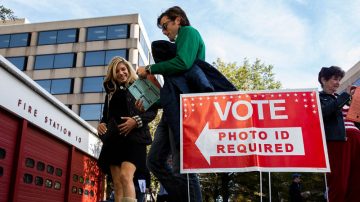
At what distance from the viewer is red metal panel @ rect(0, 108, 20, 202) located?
1192cm

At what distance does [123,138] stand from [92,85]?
120 ft

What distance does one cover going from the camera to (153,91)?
145 inches

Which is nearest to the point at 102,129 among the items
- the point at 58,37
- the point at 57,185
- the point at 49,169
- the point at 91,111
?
the point at 49,169

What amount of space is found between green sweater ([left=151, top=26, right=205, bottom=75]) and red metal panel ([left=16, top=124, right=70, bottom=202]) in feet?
36.5

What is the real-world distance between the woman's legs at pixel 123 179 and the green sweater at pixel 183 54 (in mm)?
960

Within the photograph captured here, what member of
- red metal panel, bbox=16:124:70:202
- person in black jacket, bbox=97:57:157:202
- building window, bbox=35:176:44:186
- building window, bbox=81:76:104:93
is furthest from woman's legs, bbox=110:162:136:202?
building window, bbox=81:76:104:93

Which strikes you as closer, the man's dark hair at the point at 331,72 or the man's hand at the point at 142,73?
the man's hand at the point at 142,73

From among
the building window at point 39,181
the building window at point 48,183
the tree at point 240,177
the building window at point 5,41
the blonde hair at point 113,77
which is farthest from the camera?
the building window at point 5,41

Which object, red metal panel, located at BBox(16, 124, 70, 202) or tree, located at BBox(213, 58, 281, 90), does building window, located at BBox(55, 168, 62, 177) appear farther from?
tree, located at BBox(213, 58, 281, 90)

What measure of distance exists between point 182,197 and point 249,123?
0.83 metres

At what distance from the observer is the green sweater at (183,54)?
3328 mm

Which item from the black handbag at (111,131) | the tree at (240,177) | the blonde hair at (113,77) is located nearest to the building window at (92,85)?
the tree at (240,177)

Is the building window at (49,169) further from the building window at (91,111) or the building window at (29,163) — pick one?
the building window at (91,111)

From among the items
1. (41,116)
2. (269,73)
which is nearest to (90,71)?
(269,73)
